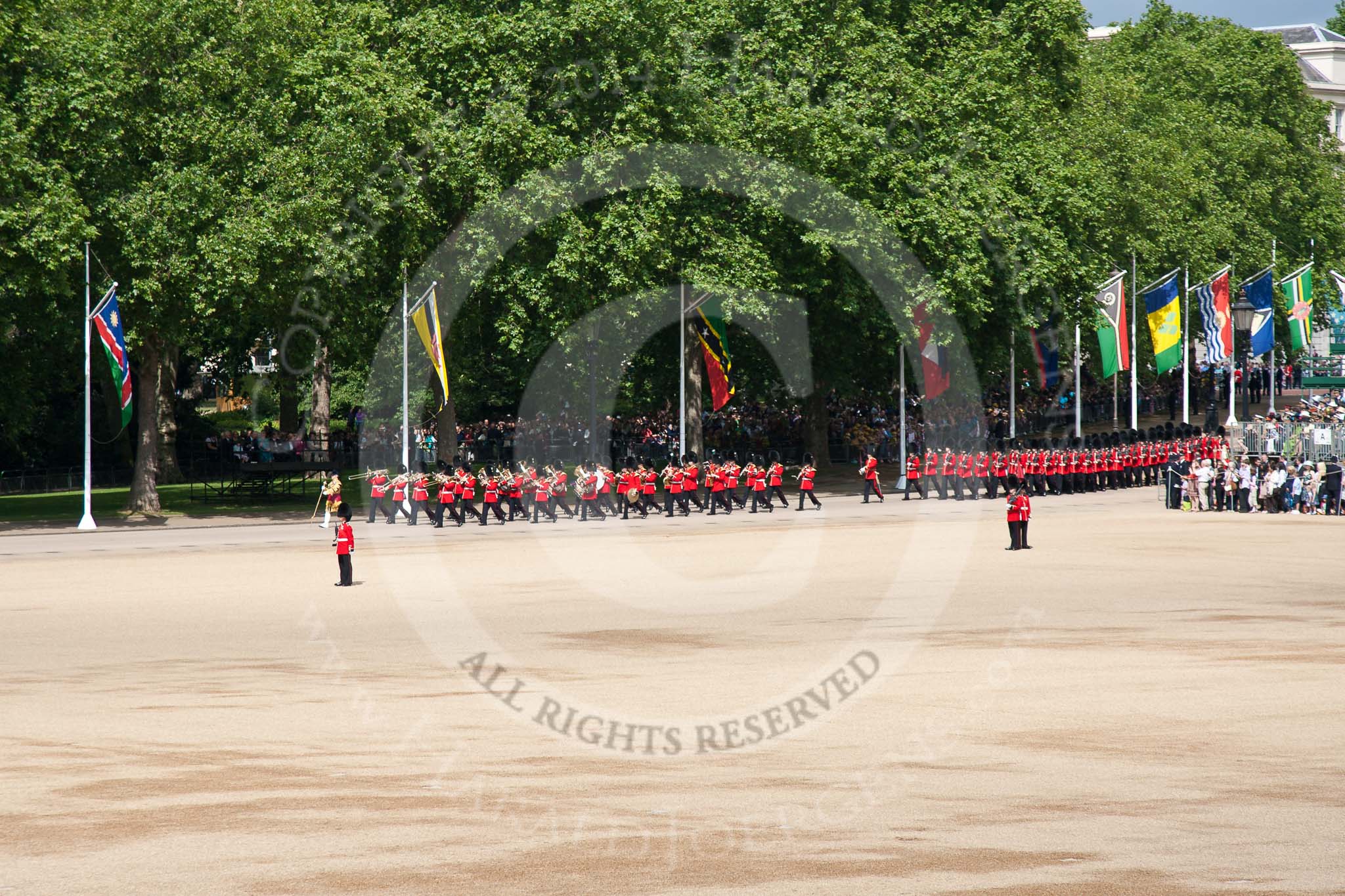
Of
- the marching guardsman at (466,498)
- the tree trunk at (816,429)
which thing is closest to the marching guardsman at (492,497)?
the marching guardsman at (466,498)

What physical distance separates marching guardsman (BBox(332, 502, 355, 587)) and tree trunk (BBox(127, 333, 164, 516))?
1742cm

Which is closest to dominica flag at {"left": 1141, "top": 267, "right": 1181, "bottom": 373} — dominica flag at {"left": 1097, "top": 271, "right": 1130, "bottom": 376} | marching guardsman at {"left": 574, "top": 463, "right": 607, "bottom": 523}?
dominica flag at {"left": 1097, "top": 271, "right": 1130, "bottom": 376}

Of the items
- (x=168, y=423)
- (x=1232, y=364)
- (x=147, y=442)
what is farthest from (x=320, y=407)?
(x=1232, y=364)

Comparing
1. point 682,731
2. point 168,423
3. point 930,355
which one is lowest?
point 682,731

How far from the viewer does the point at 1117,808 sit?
1024 centimetres

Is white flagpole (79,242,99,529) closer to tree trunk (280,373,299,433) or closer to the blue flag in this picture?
tree trunk (280,373,299,433)

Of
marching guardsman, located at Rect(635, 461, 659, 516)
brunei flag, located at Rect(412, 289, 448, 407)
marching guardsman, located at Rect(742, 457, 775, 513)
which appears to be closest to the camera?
brunei flag, located at Rect(412, 289, 448, 407)

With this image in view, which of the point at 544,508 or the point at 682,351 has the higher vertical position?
the point at 682,351

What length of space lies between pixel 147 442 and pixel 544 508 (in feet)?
32.7

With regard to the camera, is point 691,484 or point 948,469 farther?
point 948,469

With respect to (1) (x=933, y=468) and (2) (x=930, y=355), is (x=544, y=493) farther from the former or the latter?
(2) (x=930, y=355)

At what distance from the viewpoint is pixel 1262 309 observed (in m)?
50.6

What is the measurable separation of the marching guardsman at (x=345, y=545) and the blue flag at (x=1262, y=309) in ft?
109

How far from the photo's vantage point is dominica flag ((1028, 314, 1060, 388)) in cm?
4988
